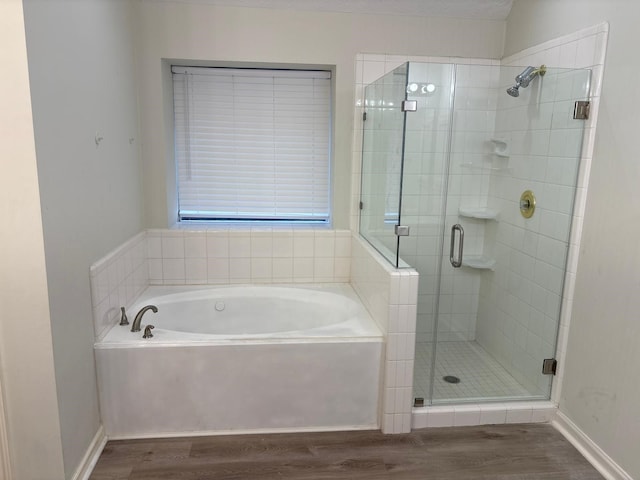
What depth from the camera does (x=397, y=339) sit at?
8.21 feet

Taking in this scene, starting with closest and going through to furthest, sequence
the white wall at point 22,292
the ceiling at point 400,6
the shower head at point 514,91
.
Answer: the white wall at point 22,292 → the shower head at point 514,91 → the ceiling at point 400,6

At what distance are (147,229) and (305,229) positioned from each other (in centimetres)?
113

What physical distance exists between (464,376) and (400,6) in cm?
247

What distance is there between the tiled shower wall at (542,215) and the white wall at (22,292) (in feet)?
8.33

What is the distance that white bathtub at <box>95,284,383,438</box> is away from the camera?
2.43 metres

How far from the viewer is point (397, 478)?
2.21 m

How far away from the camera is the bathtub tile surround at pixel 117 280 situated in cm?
236

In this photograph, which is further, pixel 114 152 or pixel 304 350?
pixel 114 152

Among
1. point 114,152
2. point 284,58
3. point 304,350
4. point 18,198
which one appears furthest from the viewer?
point 284,58

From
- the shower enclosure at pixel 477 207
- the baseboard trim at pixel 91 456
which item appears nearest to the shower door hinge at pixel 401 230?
the shower enclosure at pixel 477 207

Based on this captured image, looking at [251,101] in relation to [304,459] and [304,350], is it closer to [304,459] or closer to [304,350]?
[304,350]

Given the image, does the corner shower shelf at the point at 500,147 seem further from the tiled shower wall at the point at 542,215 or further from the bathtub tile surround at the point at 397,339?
the bathtub tile surround at the point at 397,339

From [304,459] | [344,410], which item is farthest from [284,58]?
[304,459]

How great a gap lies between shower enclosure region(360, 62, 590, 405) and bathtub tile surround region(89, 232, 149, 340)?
1546 millimetres
